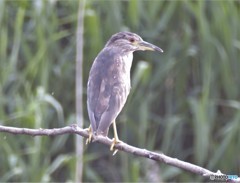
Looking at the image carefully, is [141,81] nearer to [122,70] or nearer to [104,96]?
[122,70]

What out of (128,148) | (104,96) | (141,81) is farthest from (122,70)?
(141,81)

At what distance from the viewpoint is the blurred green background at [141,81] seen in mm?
5633

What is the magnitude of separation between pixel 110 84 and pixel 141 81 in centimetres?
185

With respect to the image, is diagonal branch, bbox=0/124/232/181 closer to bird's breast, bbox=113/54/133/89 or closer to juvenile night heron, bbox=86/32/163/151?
juvenile night heron, bbox=86/32/163/151

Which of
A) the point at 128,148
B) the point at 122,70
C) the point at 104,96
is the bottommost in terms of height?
the point at 128,148

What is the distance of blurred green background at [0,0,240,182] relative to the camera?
222 inches

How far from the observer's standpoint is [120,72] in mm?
4102

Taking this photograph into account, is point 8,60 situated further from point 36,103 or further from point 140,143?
point 140,143

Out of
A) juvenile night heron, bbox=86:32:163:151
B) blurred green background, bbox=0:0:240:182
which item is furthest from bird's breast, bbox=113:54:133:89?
blurred green background, bbox=0:0:240:182

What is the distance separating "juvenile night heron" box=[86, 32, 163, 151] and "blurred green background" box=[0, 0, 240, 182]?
4.23 feet

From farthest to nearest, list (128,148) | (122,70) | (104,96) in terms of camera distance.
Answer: (122,70), (104,96), (128,148)

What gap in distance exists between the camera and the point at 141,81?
581cm

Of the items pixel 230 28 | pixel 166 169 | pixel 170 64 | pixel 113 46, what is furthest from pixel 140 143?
pixel 113 46

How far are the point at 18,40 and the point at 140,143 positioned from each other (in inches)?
46.7
